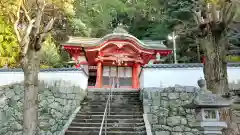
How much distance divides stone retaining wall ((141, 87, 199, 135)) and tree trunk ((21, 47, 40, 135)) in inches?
171

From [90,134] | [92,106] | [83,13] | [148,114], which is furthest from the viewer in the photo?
[83,13]

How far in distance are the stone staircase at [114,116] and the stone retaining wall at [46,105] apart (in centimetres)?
64

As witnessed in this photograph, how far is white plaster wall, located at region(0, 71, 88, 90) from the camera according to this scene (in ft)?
32.7

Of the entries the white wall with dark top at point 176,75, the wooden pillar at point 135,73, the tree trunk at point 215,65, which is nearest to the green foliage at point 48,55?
the wooden pillar at point 135,73

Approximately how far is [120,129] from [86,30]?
15704mm

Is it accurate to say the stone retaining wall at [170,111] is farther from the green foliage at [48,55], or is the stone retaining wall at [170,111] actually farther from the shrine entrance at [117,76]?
the green foliage at [48,55]

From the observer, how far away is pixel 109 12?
96.0 feet

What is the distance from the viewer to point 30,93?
19.7 feet

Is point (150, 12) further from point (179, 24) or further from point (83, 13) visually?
point (83, 13)

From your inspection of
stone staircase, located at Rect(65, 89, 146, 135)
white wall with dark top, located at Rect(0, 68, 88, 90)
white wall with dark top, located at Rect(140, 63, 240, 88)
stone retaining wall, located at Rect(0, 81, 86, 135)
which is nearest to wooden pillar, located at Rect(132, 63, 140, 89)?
stone staircase, located at Rect(65, 89, 146, 135)

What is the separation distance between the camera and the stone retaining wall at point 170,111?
27.8 feet

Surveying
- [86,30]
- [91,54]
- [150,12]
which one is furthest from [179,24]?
[91,54]

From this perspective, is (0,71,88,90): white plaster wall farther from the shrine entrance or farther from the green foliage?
the green foliage

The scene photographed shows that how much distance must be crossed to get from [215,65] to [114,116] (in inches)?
Result: 168
